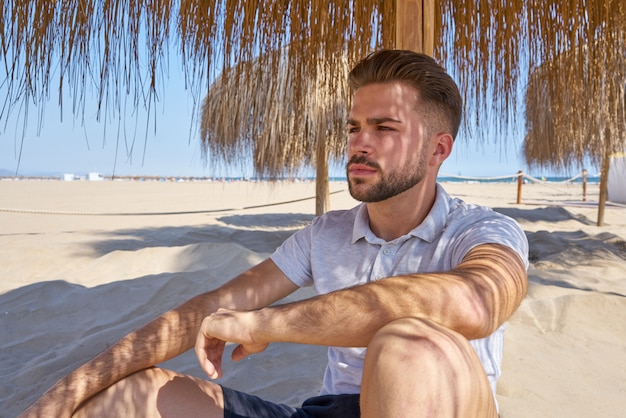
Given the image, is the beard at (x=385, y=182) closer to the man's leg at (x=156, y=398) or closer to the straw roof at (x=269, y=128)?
the man's leg at (x=156, y=398)

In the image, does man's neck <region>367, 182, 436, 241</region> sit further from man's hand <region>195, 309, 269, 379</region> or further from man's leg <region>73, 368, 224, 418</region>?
man's leg <region>73, 368, 224, 418</region>

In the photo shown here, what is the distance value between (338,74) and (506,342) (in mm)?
1335

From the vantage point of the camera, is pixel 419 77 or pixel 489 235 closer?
pixel 489 235

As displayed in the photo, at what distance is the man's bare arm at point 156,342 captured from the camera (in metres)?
1.02

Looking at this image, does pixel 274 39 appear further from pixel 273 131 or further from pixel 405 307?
pixel 273 131

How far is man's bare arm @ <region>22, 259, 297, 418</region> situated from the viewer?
102 cm

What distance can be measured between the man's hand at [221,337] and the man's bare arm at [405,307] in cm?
3

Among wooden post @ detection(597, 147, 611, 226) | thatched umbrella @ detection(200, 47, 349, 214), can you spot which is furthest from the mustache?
wooden post @ detection(597, 147, 611, 226)

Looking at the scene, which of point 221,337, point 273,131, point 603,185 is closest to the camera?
point 221,337

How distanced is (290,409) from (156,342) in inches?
13.2

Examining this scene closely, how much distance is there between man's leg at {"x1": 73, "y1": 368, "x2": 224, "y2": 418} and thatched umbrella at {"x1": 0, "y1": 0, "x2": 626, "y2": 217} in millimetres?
717

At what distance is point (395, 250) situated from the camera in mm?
1111

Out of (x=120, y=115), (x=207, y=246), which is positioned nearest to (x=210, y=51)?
(x=120, y=115)

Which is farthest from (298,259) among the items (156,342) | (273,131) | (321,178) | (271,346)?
(321,178)
